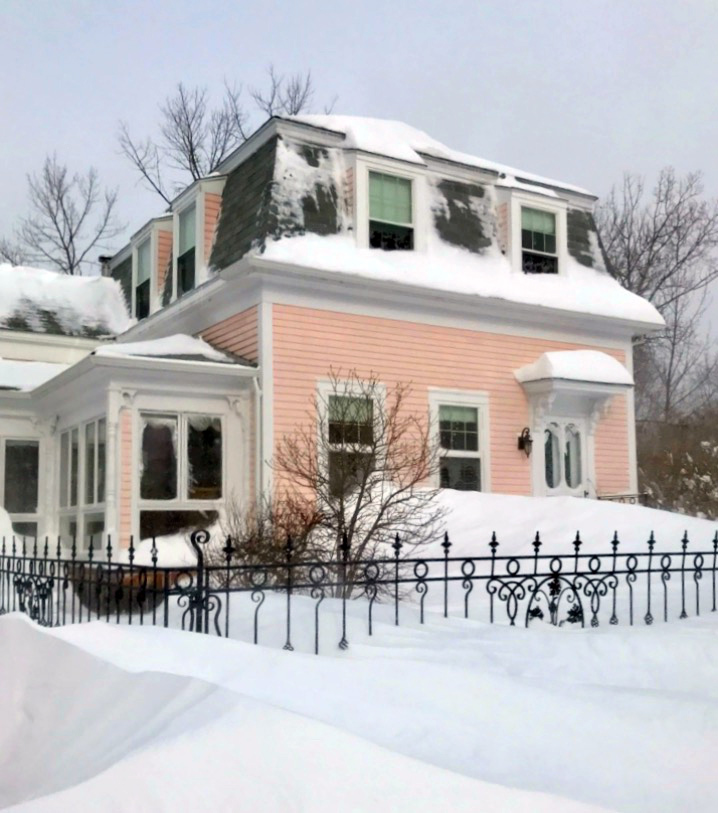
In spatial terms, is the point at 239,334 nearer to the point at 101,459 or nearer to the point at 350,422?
the point at 101,459

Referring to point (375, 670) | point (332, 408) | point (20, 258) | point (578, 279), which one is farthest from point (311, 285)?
point (20, 258)

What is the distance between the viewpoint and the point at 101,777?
127 inches

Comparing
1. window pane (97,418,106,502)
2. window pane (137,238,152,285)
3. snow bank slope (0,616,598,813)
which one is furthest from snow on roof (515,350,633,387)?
snow bank slope (0,616,598,813)

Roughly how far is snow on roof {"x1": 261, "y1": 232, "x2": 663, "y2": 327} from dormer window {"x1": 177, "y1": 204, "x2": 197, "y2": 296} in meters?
2.79

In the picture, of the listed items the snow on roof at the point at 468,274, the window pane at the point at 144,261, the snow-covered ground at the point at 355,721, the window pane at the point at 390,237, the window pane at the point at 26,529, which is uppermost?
the window pane at the point at 144,261

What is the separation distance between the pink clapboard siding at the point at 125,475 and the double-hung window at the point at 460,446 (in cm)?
471

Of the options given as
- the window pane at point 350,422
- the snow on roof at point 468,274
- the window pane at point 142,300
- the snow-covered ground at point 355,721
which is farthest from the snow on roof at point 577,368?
the snow-covered ground at point 355,721

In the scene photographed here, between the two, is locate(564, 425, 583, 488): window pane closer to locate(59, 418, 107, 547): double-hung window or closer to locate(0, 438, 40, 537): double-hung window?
locate(59, 418, 107, 547): double-hung window

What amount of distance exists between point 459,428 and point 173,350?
15.2 feet

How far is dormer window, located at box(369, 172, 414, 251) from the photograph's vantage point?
47.9ft

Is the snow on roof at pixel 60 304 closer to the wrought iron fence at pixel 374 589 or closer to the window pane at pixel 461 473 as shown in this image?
the window pane at pixel 461 473

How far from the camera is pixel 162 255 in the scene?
17.4 metres

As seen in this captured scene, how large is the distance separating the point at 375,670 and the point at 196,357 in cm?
898

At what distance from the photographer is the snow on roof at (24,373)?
15.2 m
